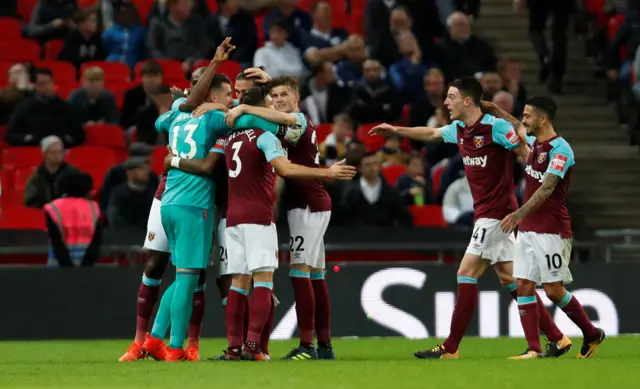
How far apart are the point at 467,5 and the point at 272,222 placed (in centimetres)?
1189

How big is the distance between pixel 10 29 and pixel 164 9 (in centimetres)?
216

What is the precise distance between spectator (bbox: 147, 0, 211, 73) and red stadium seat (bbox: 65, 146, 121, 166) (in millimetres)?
2490

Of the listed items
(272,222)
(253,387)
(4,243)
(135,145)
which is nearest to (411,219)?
(135,145)

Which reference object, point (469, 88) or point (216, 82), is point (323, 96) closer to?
point (469, 88)

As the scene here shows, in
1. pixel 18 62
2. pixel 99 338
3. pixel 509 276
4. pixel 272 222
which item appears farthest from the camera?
pixel 18 62

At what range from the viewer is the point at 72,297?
51.2ft

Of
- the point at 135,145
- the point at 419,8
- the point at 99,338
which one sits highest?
the point at 419,8

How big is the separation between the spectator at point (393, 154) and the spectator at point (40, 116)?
158 inches

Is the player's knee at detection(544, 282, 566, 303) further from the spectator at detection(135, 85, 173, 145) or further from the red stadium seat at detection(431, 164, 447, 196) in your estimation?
the spectator at detection(135, 85, 173, 145)

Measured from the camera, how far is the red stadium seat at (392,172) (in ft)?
60.0

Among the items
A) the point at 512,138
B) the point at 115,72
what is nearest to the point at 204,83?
the point at 512,138

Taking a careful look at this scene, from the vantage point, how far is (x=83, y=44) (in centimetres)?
2047

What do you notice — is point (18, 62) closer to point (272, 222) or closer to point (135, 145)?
point (135, 145)

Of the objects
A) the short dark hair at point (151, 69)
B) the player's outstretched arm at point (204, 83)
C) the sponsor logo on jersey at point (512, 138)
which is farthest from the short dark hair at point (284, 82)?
the short dark hair at point (151, 69)
